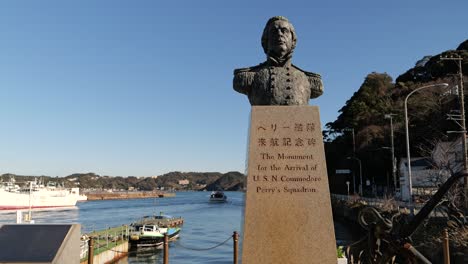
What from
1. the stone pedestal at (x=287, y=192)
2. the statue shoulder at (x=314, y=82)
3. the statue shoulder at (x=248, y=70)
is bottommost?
the stone pedestal at (x=287, y=192)

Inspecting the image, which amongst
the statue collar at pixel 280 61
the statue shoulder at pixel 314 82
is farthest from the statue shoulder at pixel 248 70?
the statue shoulder at pixel 314 82

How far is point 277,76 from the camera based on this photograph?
22.2 feet

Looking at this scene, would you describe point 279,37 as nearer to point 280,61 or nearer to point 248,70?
point 280,61

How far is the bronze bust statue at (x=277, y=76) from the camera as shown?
6719 millimetres

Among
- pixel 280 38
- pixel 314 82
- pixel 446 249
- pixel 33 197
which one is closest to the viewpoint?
pixel 280 38

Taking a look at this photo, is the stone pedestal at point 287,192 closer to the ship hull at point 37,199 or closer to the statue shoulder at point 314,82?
the statue shoulder at point 314,82

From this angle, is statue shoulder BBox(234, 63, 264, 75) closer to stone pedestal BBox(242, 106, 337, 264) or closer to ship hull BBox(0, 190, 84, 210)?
stone pedestal BBox(242, 106, 337, 264)

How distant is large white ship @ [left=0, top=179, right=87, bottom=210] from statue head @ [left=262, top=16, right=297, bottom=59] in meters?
74.4

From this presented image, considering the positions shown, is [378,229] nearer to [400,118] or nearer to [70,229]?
[70,229]

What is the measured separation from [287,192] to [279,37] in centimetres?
236

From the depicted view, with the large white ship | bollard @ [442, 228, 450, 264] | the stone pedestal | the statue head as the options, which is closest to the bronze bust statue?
the statue head

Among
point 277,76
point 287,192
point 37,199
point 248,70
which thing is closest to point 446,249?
point 287,192

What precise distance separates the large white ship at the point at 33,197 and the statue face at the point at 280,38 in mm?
74459

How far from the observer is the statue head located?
6.74 metres
